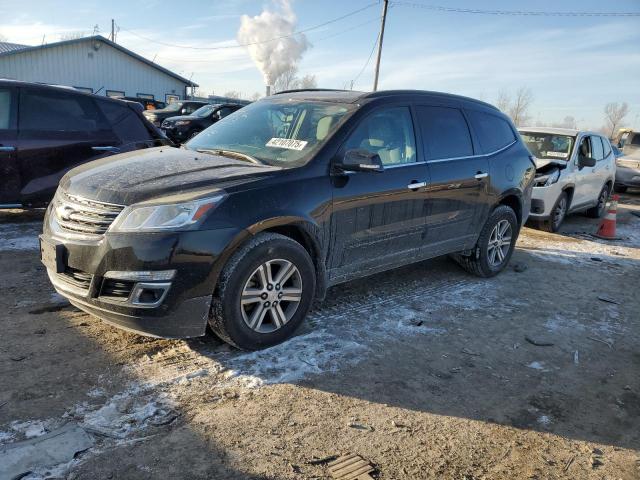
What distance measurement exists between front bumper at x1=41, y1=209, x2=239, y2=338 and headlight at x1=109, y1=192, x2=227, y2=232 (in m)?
0.05

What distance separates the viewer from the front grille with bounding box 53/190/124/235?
3172 mm

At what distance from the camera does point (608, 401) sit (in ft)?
11.0

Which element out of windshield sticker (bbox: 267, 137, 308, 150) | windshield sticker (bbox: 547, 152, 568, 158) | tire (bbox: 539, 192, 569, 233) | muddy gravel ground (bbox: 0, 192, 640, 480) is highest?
windshield sticker (bbox: 547, 152, 568, 158)

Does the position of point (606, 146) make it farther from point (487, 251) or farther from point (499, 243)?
point (487, 251)

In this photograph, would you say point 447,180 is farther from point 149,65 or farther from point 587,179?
point 149,65

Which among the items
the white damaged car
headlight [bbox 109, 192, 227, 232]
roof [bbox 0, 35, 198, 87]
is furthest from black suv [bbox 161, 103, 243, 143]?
roof [bbox 0, 35, 198, 87]

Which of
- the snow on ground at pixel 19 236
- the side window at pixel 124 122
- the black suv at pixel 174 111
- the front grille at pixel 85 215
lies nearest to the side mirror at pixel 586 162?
the side window at pixel 124 122

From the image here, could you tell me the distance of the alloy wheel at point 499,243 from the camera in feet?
Result: 18.8

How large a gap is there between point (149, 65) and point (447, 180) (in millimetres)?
33144

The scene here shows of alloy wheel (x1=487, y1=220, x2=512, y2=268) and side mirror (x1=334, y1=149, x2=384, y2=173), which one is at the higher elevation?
side mirror (x1=334, y1=149, x2=384, y2=173)

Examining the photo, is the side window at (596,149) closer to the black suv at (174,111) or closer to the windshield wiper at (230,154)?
the windshield wiper at (230,154)

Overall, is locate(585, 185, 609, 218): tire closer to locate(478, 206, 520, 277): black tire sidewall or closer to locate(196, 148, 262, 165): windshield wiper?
locate(478, 206, 520, 277): black tire sidewall

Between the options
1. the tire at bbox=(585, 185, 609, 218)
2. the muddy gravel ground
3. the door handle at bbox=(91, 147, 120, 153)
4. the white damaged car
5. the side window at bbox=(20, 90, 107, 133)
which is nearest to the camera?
the muddy gravel ground

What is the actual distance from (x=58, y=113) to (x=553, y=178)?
23.9 ft
